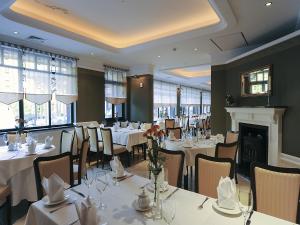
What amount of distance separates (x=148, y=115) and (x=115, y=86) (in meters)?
1.81

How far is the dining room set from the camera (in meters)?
1.58

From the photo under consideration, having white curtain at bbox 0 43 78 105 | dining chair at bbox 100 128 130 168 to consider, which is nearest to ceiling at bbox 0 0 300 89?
white curtain at bbox 0 43 78 105

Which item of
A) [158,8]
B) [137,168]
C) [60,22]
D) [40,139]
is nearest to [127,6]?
[158,8]

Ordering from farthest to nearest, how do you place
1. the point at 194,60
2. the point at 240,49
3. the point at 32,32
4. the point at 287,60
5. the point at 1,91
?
the point at 194,60 → the point at 240,49 → the point at 1,91 → the point at 32,32 → the point at 287,60

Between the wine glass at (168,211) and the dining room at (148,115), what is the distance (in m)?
0.01

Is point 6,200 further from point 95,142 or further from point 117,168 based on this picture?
point 95,142

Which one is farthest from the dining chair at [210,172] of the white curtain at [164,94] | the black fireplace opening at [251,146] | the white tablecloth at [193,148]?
the white curtain at [164,94]

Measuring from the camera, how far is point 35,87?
5.42 meters

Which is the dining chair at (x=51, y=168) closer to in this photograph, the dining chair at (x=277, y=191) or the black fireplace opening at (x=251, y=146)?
the dining chair at (x=277, y=191)

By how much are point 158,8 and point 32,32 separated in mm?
2789

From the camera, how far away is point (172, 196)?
5.66 ft

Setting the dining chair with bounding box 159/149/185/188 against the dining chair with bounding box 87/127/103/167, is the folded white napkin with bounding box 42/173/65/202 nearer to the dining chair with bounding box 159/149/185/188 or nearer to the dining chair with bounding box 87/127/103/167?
the dining chair with bounding box 159/149/185/188

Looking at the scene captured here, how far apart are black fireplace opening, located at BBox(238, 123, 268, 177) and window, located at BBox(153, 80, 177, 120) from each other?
596cm

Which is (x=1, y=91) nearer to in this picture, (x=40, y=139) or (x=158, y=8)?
(x=40, y=139)
